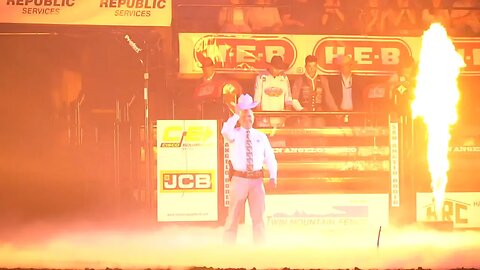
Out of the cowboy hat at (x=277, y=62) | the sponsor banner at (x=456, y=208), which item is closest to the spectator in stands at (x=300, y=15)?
the cowboy hat at (x=277, y=62)

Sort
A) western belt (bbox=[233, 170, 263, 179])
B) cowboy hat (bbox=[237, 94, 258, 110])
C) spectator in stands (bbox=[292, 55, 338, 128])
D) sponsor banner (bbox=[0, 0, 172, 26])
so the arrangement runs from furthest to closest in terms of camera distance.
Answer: spectator in stands (bbox=[292, 55, 338, 128]) → sponsor banner (bbox=[0, 0, 172, 26]) → cowboy hat (bbox=[237, 94, 258, 110]) → western belt (bbox=[233, 170, 263, 179])

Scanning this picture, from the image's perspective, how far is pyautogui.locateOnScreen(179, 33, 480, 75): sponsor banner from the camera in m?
12.0

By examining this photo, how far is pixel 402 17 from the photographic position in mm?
12539

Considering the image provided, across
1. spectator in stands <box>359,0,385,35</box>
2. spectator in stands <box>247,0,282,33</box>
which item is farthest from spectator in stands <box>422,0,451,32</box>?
spectator in stands <box>247,0,282,33</box>

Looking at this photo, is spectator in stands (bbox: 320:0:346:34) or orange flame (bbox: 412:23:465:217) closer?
orange flame (bbox: 412:23:465:217)

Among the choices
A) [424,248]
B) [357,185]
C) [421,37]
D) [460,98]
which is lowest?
[424,248]

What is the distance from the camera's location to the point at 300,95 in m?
12.3

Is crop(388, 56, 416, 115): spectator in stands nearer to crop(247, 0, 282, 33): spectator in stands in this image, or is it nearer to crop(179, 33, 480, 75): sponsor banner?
crop(179, 33, 480, 75): sponsor banner

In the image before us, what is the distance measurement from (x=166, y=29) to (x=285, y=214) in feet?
10.9

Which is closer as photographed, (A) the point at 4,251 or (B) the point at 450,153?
(A) the point at 4,251

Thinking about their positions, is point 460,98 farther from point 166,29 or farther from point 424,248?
point 166,29

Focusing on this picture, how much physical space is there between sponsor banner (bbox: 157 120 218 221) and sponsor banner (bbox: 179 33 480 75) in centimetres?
100

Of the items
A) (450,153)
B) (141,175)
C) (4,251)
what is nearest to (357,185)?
(450,153)

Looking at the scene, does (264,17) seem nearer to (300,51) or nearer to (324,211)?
(300,51)
